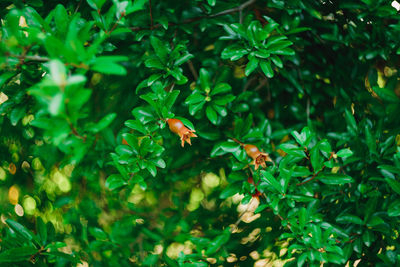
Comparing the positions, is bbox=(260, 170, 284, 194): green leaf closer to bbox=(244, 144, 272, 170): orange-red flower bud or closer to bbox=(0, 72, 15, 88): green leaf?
bbox=(244, 144, 272, 170): orange-red flower bud

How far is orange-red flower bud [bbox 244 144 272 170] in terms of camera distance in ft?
3.84

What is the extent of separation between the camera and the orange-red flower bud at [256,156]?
1172 mm

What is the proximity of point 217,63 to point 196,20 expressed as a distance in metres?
0.20

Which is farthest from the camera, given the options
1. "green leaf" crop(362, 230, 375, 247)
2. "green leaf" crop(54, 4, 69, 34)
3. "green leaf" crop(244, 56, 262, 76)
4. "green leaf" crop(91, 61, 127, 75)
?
"green leaf" crop(362, 230, 375, 247)

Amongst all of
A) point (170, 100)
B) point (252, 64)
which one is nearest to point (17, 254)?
point (170, 100)

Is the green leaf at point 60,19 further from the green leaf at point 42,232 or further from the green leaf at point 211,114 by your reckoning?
the green leaf at point 42,232

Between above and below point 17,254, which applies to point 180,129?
above

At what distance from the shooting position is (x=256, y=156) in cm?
117

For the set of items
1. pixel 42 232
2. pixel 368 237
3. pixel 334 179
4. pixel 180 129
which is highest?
pixel 180 129

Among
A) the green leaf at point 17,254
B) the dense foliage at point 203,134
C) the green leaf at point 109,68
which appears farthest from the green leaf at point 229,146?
the green leaf at point 17,254

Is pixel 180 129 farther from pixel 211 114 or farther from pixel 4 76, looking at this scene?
pixel 4 76

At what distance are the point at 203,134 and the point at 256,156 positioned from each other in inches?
9.0

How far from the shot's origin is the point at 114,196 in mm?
1685

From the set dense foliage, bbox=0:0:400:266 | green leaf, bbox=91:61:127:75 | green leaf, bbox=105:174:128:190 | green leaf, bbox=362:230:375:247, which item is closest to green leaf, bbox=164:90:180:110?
dense foliage, bbox=0:0:400:266
